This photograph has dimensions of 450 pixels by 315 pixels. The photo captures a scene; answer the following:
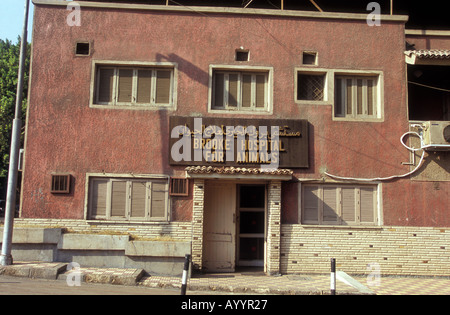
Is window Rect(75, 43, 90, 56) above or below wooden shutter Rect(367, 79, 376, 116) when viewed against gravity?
above

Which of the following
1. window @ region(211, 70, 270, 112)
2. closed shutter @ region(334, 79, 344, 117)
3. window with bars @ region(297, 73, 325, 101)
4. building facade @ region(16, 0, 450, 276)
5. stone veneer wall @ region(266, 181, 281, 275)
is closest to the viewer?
stone veneer wall @ region(266, 181, 281, 275)

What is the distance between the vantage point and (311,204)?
11.4 meters

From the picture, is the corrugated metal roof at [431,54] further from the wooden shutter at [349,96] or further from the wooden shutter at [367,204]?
the wooden shutter at [367,204]

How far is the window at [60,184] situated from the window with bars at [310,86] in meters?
7.31

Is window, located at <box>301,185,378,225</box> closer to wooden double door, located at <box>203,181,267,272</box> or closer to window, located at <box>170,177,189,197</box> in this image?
wooden double door, located at <box>203,181,267,272</box>

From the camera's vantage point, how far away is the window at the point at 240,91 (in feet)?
38.5

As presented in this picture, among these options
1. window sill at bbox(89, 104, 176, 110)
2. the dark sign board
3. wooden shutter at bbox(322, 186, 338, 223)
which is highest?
window sill at bbox(89, 104, 176, 110)

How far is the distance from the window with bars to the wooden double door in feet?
10.1

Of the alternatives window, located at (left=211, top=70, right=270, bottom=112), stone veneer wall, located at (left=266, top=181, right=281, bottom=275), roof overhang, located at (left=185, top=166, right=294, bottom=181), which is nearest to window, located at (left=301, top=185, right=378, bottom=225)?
stone veneer wall, located at (left=266, top=181, right=281, bottom=275)

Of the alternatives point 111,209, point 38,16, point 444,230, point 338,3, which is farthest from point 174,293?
point 338,3

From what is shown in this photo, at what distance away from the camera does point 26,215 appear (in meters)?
11.0

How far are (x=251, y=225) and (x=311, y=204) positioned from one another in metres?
1.94

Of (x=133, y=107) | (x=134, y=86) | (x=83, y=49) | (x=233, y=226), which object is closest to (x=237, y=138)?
(x=233, y=226)

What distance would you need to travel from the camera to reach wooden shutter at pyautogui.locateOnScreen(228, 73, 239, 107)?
463 inches
